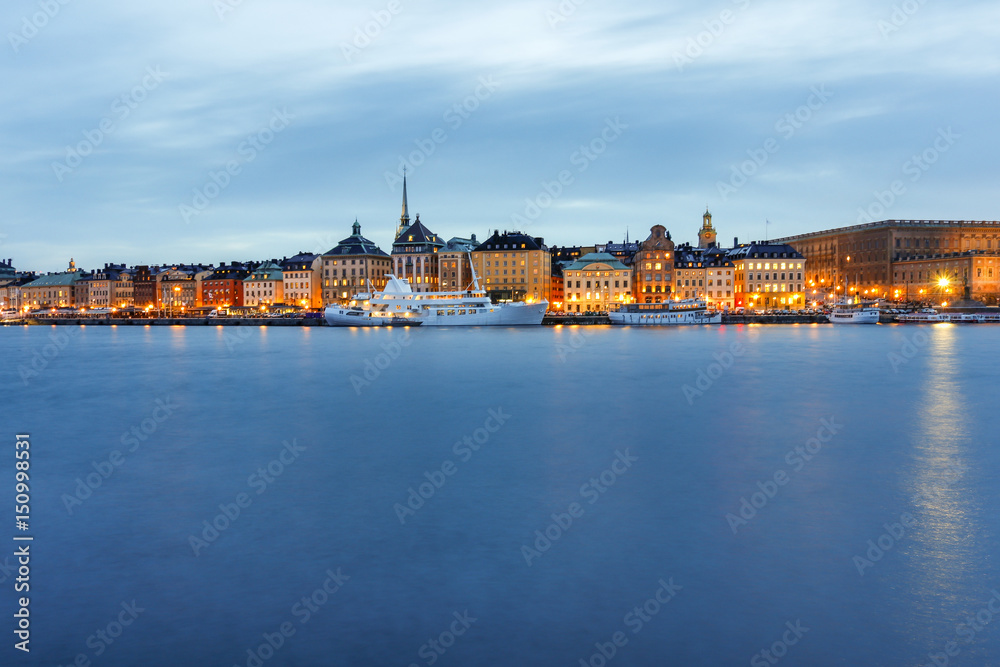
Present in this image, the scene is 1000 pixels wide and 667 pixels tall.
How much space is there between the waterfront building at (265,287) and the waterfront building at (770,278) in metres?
74.0

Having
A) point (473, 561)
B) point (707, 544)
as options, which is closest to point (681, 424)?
point (707, 544)

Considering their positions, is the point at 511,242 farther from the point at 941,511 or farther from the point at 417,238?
the point at 941,511

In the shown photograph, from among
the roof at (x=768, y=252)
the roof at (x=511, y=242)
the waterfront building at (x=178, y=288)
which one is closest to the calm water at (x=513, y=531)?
the roof at (x=511, y=242)

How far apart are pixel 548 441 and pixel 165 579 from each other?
10.1 m

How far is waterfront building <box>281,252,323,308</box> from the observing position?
123562 millimetres

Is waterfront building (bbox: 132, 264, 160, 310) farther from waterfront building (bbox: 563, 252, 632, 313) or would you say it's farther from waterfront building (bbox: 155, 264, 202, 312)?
waterfront building (bbox: 563, 252, 632, 313)

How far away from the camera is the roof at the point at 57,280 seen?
Result: 504ft
